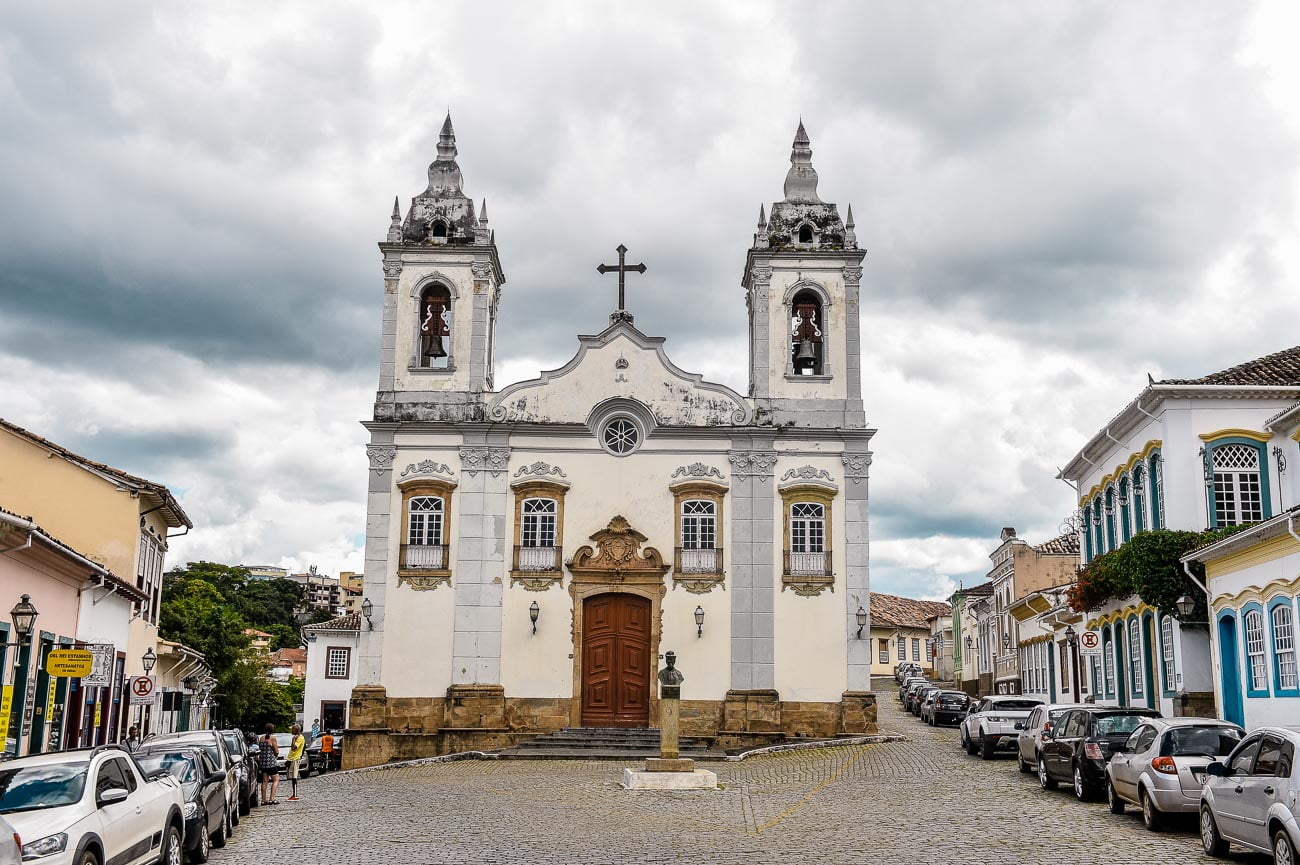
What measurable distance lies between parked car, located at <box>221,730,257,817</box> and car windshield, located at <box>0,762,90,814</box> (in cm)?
759

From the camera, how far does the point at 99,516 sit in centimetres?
2805

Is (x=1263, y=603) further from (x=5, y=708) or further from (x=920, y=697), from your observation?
(x=920, y=697)

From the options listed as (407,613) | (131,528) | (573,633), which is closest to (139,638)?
(131,528)

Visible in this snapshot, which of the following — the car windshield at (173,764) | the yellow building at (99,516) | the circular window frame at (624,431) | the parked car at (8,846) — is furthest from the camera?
the circular window frame at (624,431)

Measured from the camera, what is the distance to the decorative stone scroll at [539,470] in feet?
104

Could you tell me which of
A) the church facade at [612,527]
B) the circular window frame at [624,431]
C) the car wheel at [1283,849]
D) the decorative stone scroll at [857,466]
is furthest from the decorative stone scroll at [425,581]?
the car wheel at [1283,849]

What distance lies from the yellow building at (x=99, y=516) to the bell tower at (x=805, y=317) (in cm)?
1472

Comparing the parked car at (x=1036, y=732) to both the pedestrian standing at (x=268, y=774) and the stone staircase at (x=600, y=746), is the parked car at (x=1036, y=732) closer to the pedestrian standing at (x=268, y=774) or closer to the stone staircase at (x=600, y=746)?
the stone staircase at (x=600, y=746)

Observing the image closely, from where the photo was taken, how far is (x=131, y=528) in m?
29.0

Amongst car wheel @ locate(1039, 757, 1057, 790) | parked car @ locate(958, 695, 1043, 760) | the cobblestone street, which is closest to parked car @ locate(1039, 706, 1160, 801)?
car wheel @ locate(1039, 757, 1057, 790)

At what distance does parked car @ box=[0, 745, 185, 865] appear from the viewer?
10.0 m

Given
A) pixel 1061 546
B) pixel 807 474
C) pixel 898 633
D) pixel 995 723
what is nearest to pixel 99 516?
pixel 807 474

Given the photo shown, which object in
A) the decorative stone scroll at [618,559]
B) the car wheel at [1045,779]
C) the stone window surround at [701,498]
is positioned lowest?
the car wheel at [1045,779]

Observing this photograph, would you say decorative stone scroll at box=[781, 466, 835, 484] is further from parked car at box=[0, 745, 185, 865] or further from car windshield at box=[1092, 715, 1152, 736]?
parked car at box=[0, 745, 185, 865]
